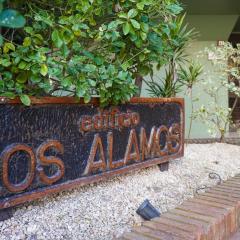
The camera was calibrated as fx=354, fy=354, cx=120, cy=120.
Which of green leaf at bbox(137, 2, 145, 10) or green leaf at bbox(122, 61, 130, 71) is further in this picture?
green leaf at bbox(122, 61, 130, 71)

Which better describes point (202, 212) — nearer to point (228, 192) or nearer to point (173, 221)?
point (173, 221)

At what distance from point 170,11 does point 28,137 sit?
4.44 ft

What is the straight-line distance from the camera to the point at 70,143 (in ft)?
7.43

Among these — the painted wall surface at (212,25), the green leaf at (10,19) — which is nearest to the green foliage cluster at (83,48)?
the green leaf at (10,19)

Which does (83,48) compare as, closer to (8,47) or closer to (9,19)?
(8,47)

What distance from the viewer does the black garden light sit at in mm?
2297

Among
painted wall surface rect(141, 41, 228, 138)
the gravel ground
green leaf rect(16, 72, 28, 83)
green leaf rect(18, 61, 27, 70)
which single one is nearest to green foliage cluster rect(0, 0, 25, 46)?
green leaf rect(18, 61, 27, 70)

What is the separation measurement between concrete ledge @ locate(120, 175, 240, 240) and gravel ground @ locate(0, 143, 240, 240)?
0.34m

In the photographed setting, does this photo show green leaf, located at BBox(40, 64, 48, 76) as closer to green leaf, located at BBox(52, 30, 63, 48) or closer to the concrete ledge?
green leaf, located at BBox(52, 30, 63, 48)

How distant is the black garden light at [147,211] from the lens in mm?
2297

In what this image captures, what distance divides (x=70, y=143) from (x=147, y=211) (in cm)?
67

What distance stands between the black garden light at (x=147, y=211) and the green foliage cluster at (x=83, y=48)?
0.74 metres

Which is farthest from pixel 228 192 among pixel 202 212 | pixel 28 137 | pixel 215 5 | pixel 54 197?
pixel 215 5

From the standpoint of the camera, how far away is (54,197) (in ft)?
7.84
